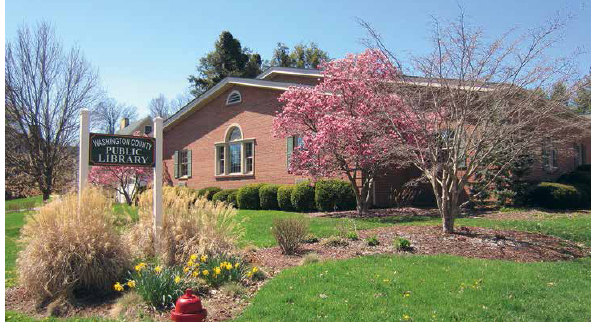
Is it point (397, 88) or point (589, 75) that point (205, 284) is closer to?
point (397, 88)

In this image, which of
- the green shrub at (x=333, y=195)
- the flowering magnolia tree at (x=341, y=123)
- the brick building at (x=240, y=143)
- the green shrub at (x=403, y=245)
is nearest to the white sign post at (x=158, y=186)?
the green shrub at (x=403, y=245)

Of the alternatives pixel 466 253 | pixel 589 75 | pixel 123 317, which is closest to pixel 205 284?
pixel 123 317

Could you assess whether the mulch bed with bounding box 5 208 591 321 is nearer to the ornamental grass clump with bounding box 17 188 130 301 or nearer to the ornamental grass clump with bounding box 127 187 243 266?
the ornamental grass clump with bounding box 17 188 130 301

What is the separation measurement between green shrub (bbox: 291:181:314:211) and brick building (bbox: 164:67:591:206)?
192 centimetres

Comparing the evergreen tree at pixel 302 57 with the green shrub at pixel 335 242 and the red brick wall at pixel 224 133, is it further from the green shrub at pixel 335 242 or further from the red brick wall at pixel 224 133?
the green shrub at pixel 335 242

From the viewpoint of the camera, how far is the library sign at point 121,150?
751 cm

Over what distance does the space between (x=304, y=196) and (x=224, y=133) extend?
801cm

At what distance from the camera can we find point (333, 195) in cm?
1728

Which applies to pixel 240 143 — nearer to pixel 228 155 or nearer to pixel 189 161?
pixel 228 155

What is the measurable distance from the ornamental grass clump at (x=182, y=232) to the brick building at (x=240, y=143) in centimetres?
1141

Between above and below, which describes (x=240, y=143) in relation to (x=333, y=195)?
above

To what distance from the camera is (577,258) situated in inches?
345

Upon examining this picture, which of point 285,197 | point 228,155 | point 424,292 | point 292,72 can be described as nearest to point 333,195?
point 285,197

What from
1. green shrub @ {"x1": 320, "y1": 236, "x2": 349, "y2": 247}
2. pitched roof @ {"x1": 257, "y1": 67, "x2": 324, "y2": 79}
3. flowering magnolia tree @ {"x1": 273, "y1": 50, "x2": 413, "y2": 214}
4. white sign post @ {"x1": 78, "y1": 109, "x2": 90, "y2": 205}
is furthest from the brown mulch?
pitched roof @ {"x1": 257, "y1": 67, "x2": 324, "y2": 79}
